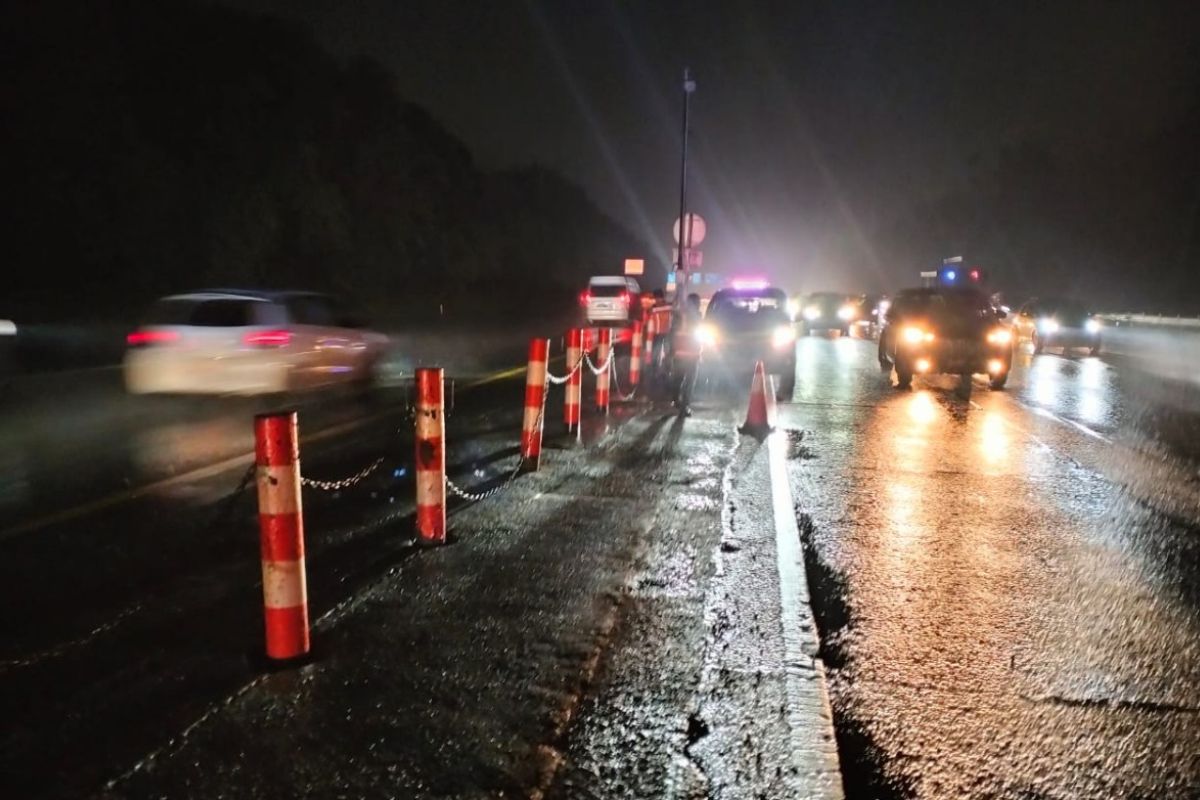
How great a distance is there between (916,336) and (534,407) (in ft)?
34.7

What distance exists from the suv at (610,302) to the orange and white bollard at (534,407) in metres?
25.1

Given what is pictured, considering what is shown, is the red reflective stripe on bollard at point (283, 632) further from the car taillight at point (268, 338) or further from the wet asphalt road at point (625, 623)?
the car taillight at point (268, 338)

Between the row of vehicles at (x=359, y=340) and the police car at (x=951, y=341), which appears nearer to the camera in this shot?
the row of vehicles at (x=359, y=340)

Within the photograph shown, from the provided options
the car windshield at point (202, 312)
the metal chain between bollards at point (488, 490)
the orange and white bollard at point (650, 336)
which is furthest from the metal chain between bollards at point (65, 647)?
the orange and white bollard at point (650, 336)

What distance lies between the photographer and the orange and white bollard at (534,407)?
9.54 meters

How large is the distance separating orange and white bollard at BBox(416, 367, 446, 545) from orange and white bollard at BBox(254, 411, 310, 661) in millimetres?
1876

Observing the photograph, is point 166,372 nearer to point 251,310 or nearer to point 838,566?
point 251,310

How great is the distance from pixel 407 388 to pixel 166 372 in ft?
14.3

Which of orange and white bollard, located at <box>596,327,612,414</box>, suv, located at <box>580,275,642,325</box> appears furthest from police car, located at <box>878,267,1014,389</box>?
suv, located at <box>580,275,642,325</box>

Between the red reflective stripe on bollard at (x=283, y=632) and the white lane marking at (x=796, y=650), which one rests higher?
the red reflective stripe on bollard at (x=283, y=632)

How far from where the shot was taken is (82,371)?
18.6 m

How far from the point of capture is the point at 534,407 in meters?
9.59

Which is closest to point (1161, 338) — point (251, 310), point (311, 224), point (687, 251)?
point (687, 251)

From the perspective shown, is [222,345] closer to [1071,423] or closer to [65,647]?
[65,647]
